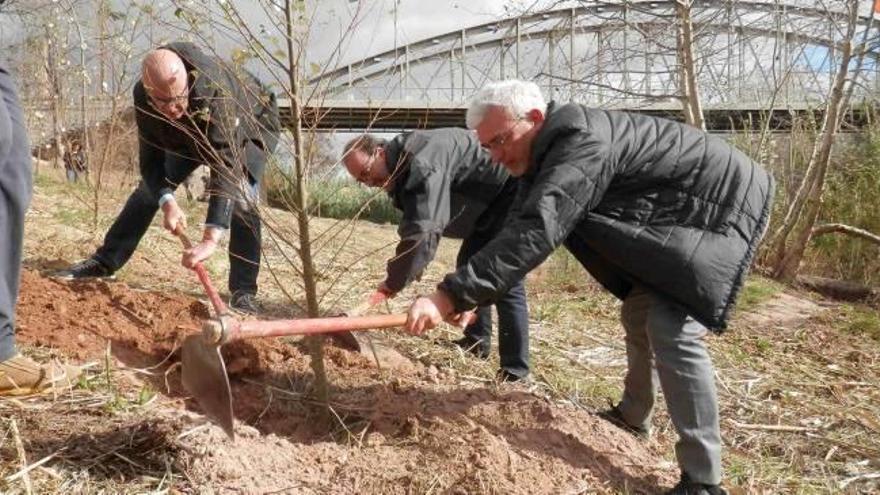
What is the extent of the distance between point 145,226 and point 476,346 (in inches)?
88.3

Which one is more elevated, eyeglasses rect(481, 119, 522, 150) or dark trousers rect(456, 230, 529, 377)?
eyeglasses rect(481, 119, 522, 150)

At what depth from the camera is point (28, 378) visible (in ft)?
8.78

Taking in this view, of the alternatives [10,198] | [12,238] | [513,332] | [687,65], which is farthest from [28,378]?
[687,65]

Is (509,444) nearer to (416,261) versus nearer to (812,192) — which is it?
(416,261)

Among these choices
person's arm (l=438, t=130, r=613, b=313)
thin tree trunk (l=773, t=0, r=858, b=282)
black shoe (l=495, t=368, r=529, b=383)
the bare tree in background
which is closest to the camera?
person's arm (l=438, t=130, r=613, b=313)

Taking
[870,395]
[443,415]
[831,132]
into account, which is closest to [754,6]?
[831,132]

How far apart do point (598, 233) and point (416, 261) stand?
123 centimetres

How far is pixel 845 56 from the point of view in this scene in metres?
7.41

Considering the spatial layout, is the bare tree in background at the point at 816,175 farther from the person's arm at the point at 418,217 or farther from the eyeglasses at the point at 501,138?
the eyeglasses at the point at 501,138

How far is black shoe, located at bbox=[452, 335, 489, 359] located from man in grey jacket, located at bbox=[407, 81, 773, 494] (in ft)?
5.07

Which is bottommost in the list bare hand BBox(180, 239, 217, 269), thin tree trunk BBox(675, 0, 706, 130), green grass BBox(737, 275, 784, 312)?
green grass BBox(737, 275, 784, 312)

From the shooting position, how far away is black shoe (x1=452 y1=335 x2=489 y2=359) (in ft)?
14.1

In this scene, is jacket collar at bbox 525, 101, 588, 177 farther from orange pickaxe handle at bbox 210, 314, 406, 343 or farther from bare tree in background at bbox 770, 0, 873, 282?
bare tree in background at bbox 770, 0, 873, 282

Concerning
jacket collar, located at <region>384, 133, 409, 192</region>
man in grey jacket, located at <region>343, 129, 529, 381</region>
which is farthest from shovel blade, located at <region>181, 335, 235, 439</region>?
jacket collar, located at <region>384, 133, 409, 192</region>
